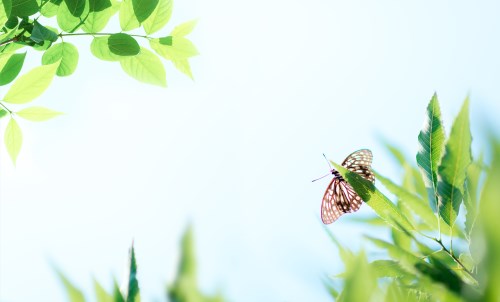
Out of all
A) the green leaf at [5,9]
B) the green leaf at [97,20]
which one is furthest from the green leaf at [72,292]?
the green leaf at [97,20]

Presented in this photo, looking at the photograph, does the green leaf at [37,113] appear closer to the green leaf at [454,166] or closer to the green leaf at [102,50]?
the green leaf at [102,50]

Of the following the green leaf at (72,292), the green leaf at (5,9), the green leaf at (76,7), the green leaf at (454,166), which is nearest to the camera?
the green leaf at (72,292)

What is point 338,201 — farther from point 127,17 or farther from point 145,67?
point 127,17

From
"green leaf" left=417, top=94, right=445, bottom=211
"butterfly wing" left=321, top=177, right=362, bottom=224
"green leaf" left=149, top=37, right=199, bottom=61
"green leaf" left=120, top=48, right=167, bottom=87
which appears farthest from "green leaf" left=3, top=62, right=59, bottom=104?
"green leaf" left=417, top=94, right=445, bottom=211

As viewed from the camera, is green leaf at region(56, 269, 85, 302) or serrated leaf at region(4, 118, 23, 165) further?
serrated leaf at region(4, 118, 23, 165)

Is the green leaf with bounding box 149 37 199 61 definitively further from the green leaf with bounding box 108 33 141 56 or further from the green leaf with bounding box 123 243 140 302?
the green leaf with bounding box 123 243 140 302

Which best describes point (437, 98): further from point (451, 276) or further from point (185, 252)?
point (185, 252)

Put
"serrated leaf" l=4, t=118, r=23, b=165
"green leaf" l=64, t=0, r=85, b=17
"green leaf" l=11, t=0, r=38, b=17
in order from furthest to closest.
→ "serrated leaf" l=4, t=118, r=23, b=165 → "green leaf" l=64, t=0, r=85, b=17 → "green leaf" l=11, t=0, r=38, b=17
